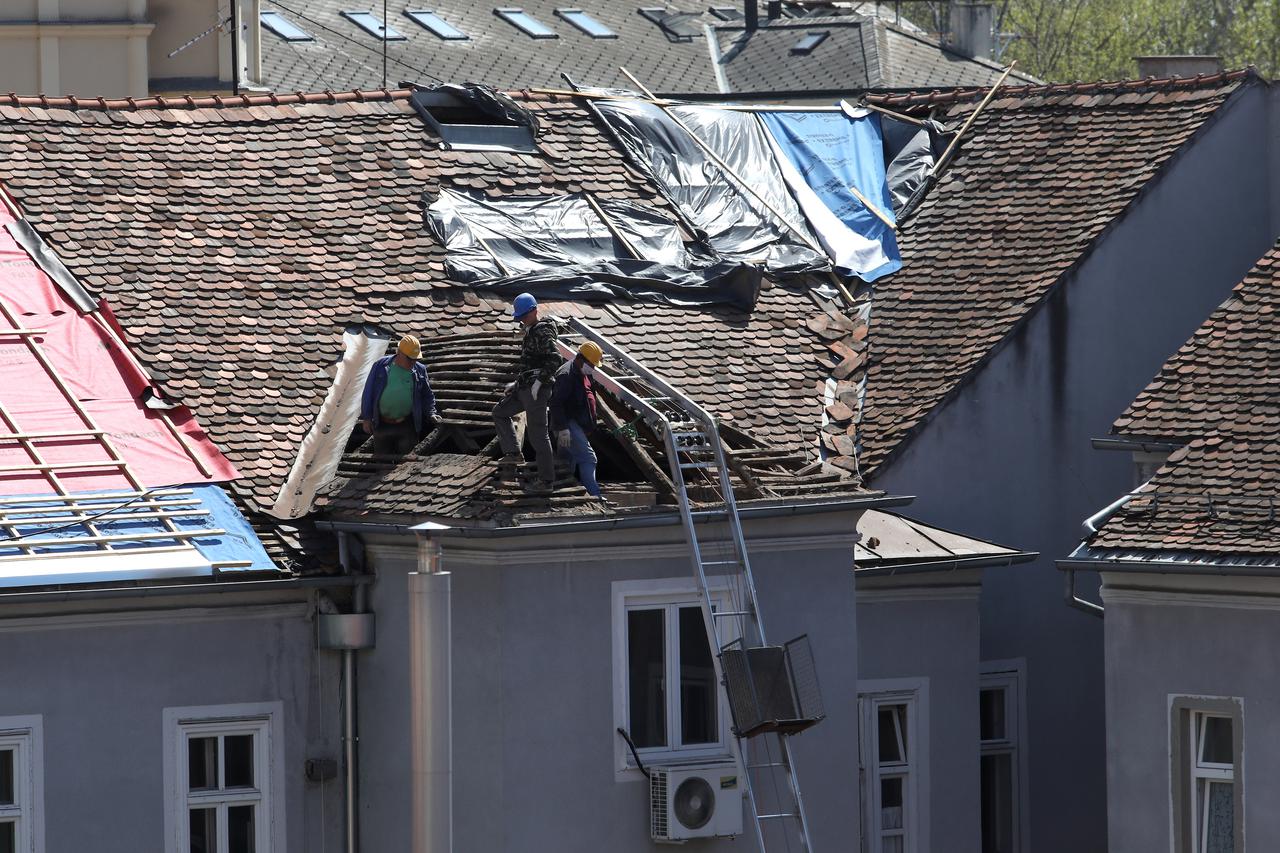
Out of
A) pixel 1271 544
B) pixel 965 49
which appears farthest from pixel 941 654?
pixel 965 49

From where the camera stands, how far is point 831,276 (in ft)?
88.0

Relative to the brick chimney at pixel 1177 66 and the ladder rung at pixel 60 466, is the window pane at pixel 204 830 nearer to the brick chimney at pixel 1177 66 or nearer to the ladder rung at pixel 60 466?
the ladder rung at pixel 60 466

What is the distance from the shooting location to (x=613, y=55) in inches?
2020

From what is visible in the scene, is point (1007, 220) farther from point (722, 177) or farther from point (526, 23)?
point (526, 23)

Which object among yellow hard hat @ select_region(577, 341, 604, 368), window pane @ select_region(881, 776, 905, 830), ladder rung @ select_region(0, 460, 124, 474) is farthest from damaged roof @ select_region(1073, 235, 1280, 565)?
ladder rung @ select_region(0, 460, 124, 474)

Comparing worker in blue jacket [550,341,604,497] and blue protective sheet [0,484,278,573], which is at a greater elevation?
worker in blue jacket [550,341,604,497]

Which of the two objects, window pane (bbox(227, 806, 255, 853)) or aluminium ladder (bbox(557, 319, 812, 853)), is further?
window pane (bbox(227, 806, 255, 853))

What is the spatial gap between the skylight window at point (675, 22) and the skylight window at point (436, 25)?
4455 mm

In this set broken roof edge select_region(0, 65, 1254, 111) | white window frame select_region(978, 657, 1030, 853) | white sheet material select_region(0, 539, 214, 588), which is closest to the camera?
white sheet material select_region(0, 539, 214, 588)

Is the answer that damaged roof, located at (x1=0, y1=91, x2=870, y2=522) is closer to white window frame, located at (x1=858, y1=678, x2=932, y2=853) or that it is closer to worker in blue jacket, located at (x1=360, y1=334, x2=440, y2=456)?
worker in blue jacket, located at (x1=360, y1=334, x2=440, y2=456)

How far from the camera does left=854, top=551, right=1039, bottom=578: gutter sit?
22719 millimetres

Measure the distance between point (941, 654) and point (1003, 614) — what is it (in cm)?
133

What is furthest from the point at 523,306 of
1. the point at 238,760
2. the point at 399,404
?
the point at 238,760

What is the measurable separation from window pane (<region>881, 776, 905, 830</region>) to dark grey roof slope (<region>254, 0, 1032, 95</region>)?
84.7 feet
